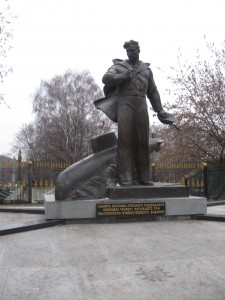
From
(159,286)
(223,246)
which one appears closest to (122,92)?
(223,246)

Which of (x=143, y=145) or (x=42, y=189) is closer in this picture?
(x=143, y=145)

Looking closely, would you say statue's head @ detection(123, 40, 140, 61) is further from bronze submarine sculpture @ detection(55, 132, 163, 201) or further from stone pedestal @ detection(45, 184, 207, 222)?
stone pedestal @ detection(45, 184, 207, 222)

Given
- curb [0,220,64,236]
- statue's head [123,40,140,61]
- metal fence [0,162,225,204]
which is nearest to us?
curb [0,220,64,236]

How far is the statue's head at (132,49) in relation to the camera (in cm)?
699

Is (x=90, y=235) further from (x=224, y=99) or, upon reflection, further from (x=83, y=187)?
(x=224, y=99)

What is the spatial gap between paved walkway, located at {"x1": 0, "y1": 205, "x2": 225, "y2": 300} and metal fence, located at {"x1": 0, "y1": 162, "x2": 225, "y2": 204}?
9.58 metres

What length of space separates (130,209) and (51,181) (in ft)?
41.0

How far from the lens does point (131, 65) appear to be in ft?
23.5

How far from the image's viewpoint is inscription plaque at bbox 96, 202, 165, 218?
6.59m

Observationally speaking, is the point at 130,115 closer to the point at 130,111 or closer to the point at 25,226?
the point at 130,111

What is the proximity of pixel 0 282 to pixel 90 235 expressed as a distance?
212 centimetres

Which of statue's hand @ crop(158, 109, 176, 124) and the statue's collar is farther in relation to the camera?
statue's hand @ crop(158, 109, 176, 124)

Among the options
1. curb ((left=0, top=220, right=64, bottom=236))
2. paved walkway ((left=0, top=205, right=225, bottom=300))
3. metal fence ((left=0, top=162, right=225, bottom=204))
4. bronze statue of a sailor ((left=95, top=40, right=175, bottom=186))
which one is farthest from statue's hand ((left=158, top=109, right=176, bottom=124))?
metal fence ((left=0, top=162, right=225, bottom=204))

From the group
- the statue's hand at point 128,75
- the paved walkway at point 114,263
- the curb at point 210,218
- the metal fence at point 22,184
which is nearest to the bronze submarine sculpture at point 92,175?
the paved walkway at point 114,263
